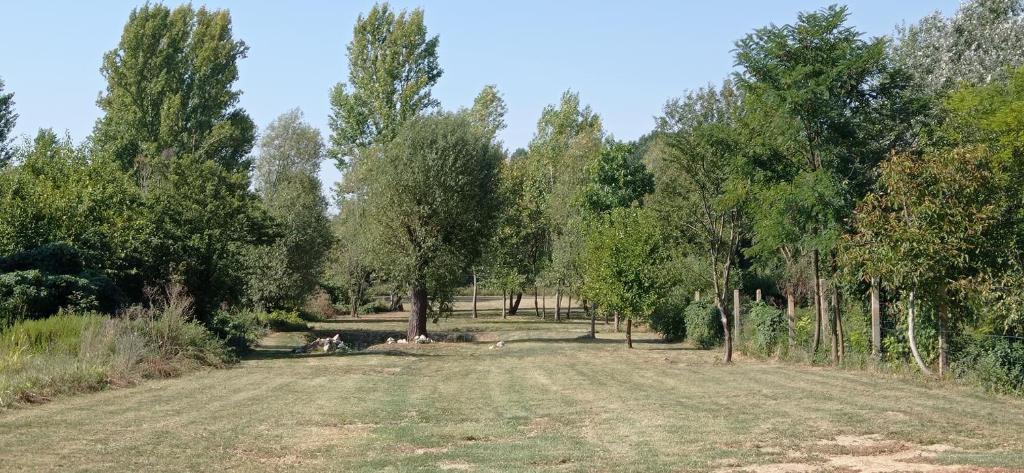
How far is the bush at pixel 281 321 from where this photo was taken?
44269 mm

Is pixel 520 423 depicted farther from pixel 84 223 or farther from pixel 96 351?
pixel 84 223

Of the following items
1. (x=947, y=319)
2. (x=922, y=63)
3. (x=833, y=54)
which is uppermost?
(x=922, y=63)

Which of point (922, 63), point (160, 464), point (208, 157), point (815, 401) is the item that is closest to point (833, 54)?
point (815, 401)

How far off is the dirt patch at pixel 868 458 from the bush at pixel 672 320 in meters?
25.5

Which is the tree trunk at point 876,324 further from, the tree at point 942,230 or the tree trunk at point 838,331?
the tree trunk at point 838,331

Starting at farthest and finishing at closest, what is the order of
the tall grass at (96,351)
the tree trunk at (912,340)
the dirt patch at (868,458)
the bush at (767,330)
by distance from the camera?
the bush at (767,330)
the tree trunk at (912,340)
the tall grass at (96,351)
the dirt patch at (868,458)

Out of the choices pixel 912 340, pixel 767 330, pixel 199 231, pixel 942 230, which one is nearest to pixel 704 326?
pixel 767 330

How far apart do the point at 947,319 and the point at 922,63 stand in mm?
24309

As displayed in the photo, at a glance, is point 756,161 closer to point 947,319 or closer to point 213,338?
point 947,319

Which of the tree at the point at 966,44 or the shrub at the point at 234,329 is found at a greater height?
the tree at the point at 966,44

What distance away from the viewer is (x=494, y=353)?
32406mm

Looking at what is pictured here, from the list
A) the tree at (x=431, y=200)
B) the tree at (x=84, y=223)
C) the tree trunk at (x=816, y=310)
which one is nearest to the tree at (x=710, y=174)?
the tree trunk at (x=816, y=310)

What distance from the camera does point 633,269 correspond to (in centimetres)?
3269

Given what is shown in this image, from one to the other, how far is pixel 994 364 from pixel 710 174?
1041cm
